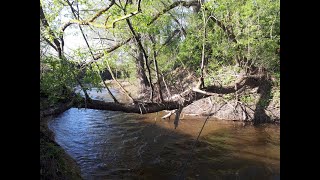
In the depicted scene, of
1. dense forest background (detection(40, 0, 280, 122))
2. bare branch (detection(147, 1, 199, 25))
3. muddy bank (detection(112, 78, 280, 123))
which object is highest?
bare branch (detection(147, 1, 199, 25))

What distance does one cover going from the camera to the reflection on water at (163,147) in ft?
23.7

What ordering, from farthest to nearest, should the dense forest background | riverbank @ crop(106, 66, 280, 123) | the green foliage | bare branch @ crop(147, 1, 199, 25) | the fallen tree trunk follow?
riverbank @ crop(106, 66, 280, 123), bare branch @ crop(147, 1, 199, 25), the green foliage, the fallen tree trunk, the dense forest background

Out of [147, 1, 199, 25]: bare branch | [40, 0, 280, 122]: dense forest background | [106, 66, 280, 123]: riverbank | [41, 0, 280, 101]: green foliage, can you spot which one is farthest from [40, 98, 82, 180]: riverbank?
[106, 66, 280, 123]: riverbank

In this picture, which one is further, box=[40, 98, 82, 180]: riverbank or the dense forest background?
the dense forest background

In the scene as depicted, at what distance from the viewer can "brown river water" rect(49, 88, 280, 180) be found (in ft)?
23.7

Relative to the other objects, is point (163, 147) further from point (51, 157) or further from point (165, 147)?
point (51, 157)

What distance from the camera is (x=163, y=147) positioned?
910cm

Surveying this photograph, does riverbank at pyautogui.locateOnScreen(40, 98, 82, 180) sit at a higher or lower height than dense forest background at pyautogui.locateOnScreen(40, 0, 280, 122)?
lower

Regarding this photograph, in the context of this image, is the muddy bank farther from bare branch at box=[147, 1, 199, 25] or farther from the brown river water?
bare branch at box=[147, 1, 199, 25]

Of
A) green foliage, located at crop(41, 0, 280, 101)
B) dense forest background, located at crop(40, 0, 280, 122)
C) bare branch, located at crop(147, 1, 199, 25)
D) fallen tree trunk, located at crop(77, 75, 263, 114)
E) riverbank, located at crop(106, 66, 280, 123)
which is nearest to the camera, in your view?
dense forest background, located at crop(40, 0, 280, 122)

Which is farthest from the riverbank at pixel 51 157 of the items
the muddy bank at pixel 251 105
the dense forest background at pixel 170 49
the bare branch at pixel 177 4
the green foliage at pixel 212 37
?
the muddy bank at pixel 251 105

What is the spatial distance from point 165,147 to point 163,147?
2.7 inches
